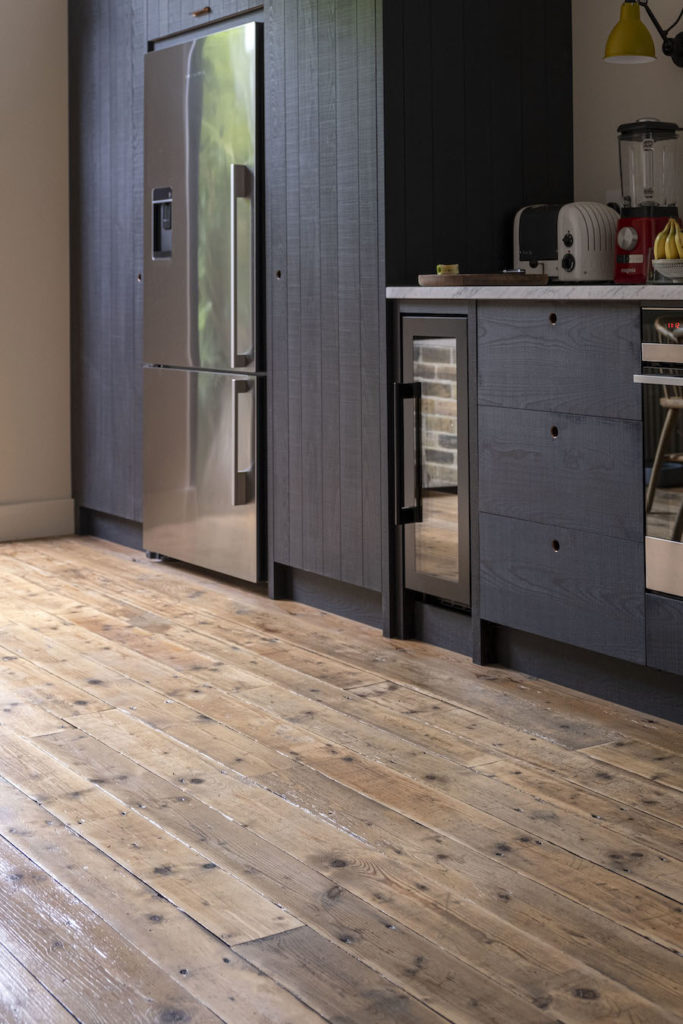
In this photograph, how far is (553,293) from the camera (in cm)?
288

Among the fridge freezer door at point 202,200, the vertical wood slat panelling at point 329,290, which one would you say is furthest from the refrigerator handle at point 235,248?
the vertical wood slat panelling at point 329,290

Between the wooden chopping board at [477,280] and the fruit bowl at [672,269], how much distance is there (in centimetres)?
40

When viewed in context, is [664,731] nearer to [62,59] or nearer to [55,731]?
[55,731]

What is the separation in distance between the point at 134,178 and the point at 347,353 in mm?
1567

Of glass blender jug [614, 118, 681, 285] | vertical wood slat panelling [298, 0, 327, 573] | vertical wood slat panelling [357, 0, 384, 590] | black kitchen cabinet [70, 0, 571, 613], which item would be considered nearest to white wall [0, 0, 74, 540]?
black kitchen cabinet [70, 0, 571, 613]

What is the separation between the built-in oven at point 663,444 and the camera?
262 centimetres

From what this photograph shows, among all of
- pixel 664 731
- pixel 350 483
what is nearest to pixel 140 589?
pixel 350 483

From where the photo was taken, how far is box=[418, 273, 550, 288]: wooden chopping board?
321 centimetres

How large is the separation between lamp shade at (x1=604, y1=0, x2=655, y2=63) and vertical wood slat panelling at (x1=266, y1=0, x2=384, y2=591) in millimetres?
641

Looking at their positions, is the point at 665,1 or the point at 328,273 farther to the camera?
the point at 328,273

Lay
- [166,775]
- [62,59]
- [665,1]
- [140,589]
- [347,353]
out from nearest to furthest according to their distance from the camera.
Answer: [166,775] < [665,1] < [347,353] < [140,589] < [62,59]

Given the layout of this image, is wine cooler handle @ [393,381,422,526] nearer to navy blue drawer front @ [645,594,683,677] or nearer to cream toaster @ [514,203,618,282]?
cream toaster @ [514,203,618,282]

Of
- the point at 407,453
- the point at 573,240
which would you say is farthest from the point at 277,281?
the point at 573,240

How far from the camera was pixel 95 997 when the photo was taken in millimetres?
1687
